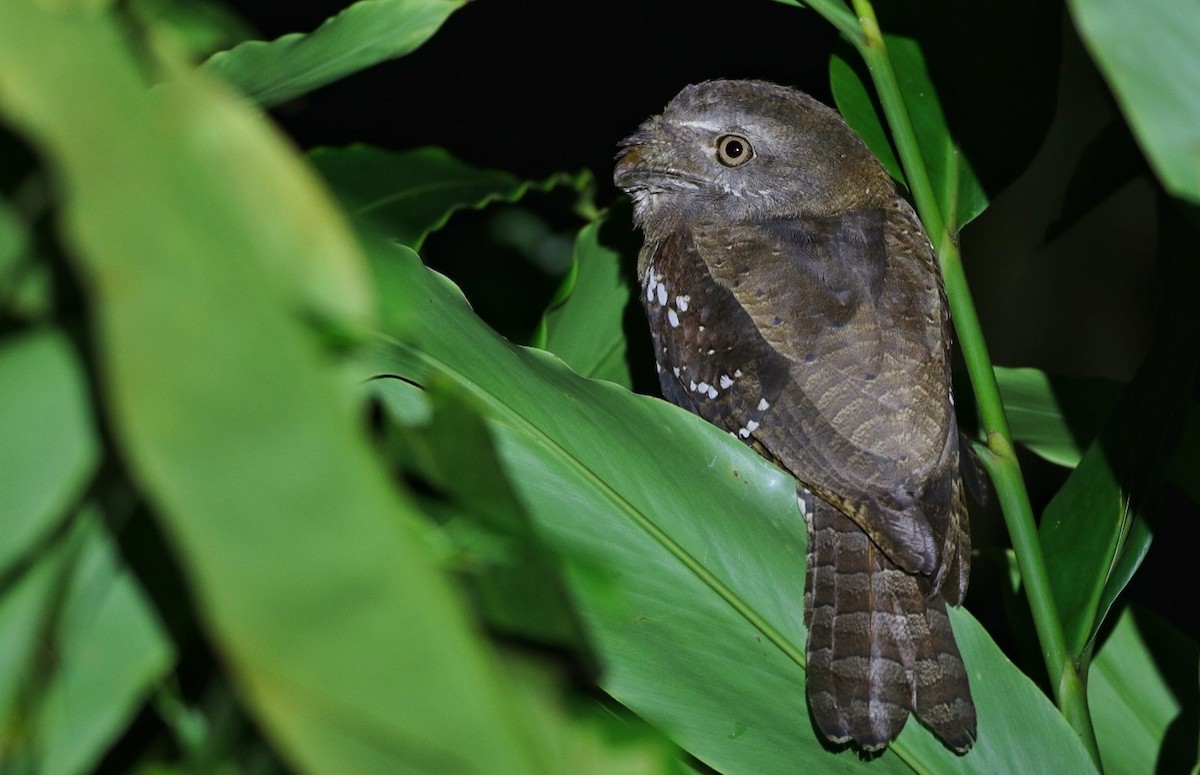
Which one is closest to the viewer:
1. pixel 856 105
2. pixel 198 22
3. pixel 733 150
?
pixel 198 22

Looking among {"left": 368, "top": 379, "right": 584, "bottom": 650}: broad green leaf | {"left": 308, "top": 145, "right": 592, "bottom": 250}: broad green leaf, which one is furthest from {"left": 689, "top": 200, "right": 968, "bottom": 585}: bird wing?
{"left": 368, "top": 379, "right": 584, "bottom": 650}: broad green leaf

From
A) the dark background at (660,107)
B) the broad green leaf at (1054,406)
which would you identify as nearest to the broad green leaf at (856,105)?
the broad green leaf at (1054,406)

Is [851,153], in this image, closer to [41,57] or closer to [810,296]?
[810,296]

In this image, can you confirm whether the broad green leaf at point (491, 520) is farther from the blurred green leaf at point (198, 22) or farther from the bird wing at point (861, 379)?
the bird wing at point (861, 379)

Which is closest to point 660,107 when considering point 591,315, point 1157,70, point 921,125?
point 591,315

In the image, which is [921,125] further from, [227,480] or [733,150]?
[227,480]

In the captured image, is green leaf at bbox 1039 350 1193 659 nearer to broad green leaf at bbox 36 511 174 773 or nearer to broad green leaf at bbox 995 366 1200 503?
broad green leaf at bbox 995 366 1200 503
